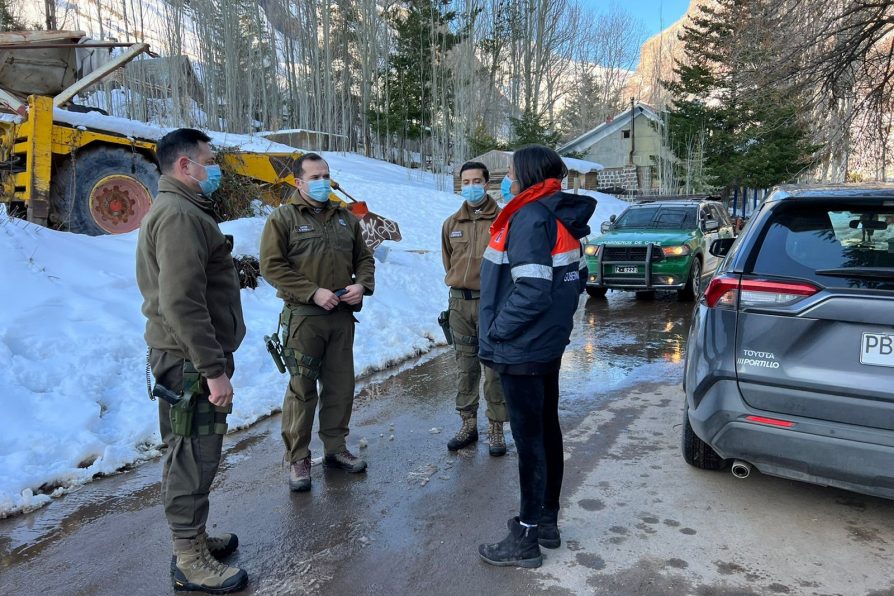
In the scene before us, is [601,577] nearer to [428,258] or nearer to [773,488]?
[773,488]

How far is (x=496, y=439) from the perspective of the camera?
441 centimetres

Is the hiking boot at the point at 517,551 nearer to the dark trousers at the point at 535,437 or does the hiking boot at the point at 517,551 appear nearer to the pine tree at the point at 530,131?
the dark trousers at the point at 535,437

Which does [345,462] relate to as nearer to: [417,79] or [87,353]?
[87,353]

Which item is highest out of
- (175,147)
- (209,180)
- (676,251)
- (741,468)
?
(175,147)

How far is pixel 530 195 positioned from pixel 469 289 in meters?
1.70

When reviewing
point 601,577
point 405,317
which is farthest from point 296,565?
point 405,317

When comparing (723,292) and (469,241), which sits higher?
(469,241)

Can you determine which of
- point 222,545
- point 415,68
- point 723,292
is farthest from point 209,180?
point 415,68

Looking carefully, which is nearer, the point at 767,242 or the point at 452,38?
the point at 767,242

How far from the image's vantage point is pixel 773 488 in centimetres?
375

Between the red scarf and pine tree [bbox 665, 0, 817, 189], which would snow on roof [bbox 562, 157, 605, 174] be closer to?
pine tree [bbox 665, 0, 817, 189]

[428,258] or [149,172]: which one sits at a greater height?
[149,172]

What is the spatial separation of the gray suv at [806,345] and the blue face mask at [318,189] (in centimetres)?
238

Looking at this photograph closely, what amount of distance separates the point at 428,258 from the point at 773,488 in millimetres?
9270
